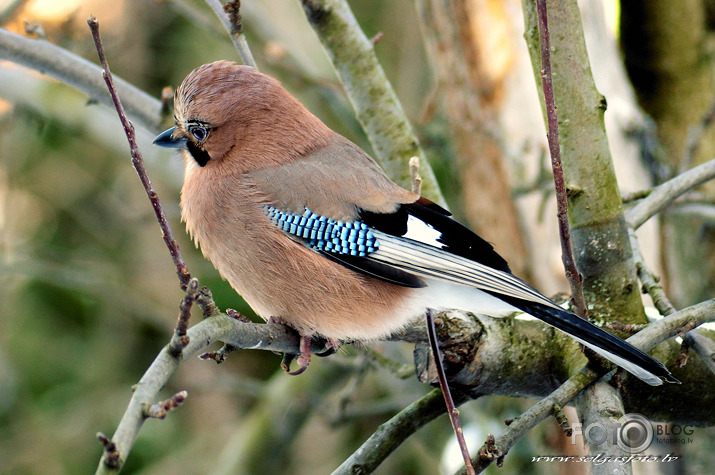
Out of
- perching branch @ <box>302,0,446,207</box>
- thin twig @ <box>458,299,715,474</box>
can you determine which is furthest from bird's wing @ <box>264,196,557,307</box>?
thin twig @ <box>458,299,715,474</box>

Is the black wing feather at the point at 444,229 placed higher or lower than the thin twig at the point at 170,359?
higher

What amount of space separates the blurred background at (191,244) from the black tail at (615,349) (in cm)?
120

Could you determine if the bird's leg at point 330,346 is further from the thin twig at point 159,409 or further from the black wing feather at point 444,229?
the thin twig at point 159,409

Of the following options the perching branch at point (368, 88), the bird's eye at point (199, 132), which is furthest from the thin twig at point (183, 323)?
the perching branch at point (368, 88)

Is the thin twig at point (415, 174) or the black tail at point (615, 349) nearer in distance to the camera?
the black tail at point (615, 349)

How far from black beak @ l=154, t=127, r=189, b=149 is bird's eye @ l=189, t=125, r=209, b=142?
45 millimetres

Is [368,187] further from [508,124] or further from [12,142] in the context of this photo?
[12,142]

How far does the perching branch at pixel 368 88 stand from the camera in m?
3.08

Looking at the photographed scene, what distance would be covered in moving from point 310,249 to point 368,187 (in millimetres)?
355

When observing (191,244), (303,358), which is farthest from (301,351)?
(191,244)

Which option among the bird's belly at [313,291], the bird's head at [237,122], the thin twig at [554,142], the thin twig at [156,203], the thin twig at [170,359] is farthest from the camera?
the bird's head at [237,122]

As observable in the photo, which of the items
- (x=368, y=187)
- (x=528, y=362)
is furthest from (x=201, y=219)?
(x=528, y=362)

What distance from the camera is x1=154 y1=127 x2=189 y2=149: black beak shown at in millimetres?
3111

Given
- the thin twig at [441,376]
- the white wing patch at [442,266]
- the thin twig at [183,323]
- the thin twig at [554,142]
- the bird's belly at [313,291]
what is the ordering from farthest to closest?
the bird's belly at [313,291] → the white wing patch at [442,266] → the thin twig at [441,376] → the thin twig at [554,142] → the thin twig at [183,323]
